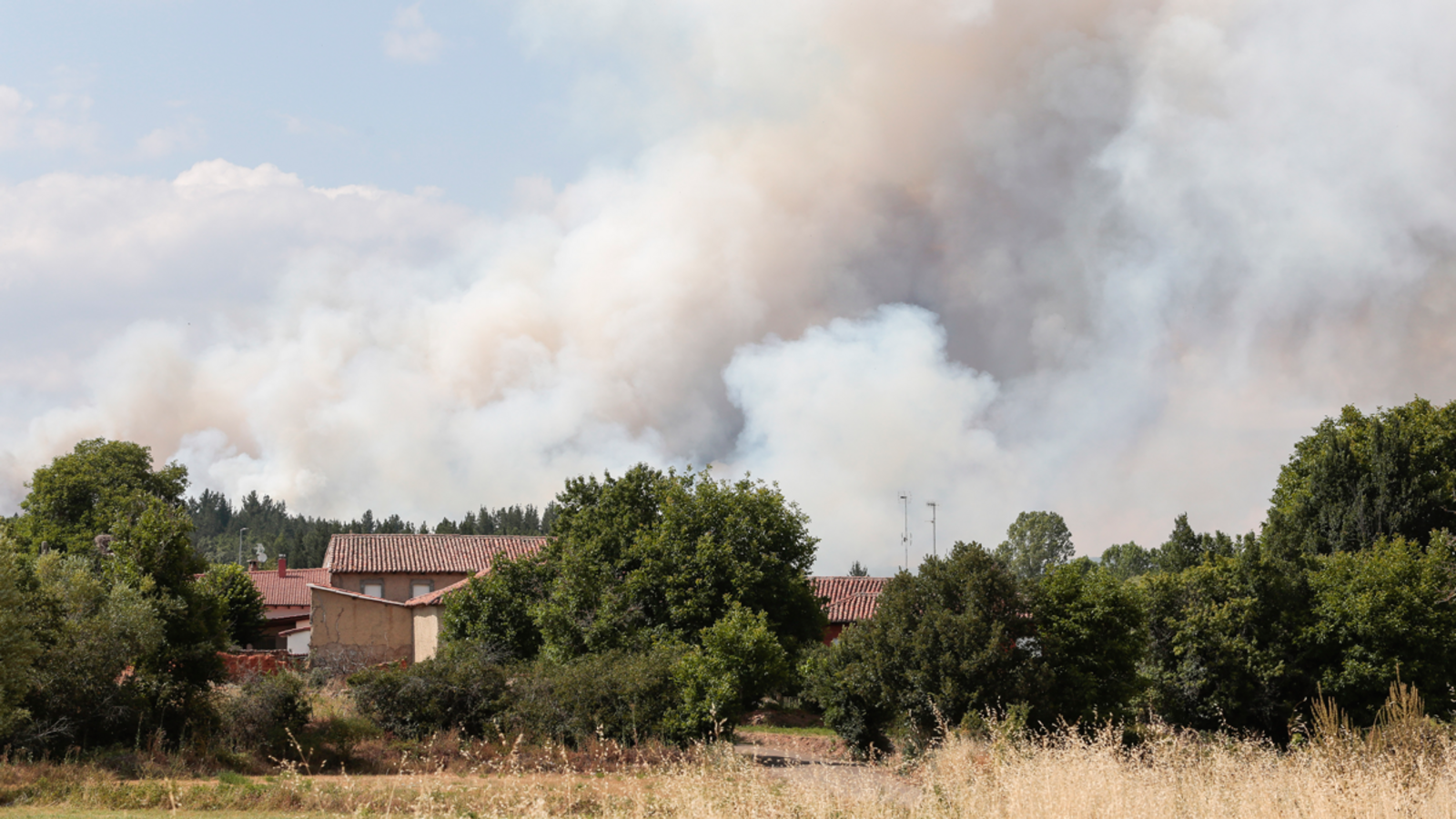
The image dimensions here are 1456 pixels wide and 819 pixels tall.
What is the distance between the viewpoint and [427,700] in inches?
908

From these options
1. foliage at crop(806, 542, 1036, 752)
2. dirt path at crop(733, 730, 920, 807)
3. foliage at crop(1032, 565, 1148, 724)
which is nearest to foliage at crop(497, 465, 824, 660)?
dirt path at crop(733, 730, 920, 807)

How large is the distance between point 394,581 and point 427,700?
3907cm

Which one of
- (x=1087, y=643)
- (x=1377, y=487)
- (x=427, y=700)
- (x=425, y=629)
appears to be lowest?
(x=427, y=700)

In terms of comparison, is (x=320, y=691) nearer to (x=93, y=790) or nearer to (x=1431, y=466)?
(x=93, y=790)

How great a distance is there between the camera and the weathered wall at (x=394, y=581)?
194ft

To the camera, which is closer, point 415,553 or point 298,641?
point 298,641

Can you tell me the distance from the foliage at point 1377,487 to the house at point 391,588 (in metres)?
33.4

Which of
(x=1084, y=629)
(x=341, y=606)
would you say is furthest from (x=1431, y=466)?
(x=341, y=606)

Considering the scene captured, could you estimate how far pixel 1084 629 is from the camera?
24.2 metres

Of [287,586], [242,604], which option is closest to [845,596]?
[242,604]

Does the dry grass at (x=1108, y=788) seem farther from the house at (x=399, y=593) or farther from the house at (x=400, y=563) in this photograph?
the house at (x=400, y=563)

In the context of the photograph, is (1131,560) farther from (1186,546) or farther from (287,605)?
(287,605)

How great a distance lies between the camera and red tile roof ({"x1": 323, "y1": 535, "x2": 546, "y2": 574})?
59513 mm

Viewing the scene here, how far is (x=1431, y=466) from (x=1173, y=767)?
39296 millimetres
